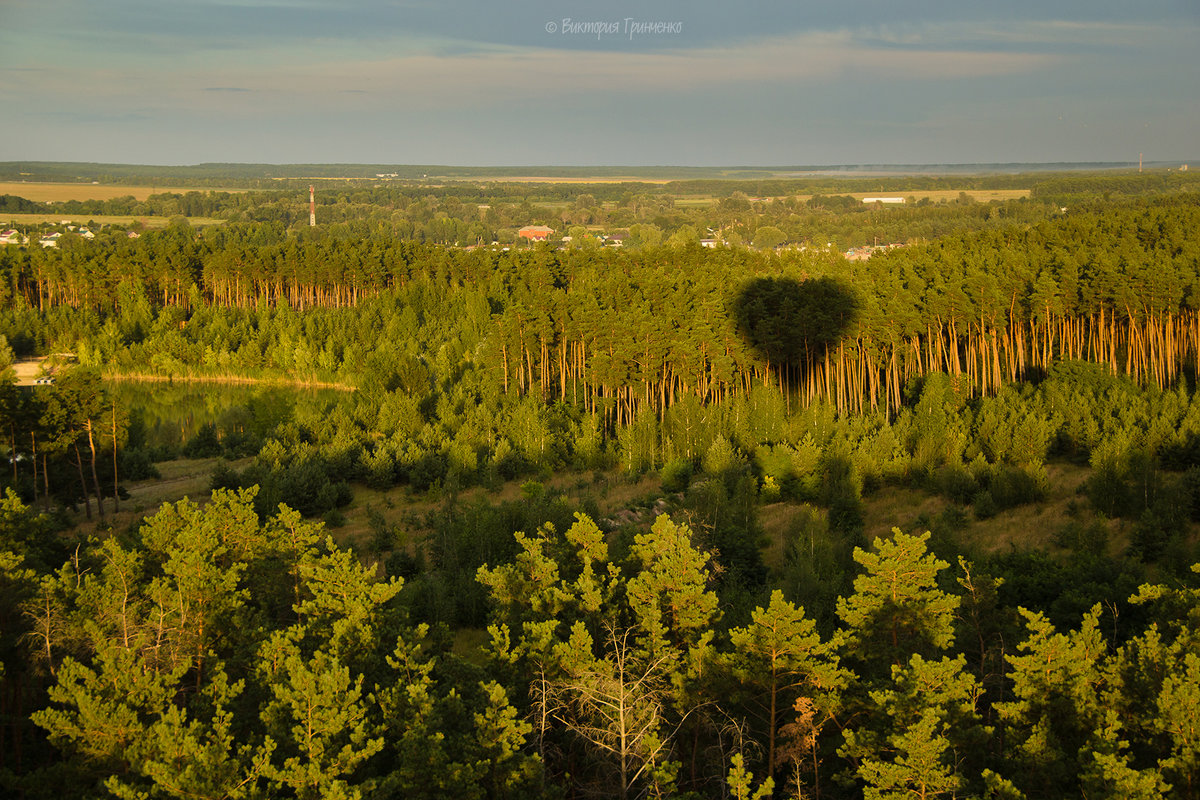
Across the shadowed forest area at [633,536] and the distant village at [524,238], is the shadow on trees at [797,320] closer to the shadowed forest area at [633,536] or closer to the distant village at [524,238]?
the shadowed forest area at [633,536]

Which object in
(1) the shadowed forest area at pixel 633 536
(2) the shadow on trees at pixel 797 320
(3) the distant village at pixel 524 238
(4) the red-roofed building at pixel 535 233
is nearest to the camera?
(1) the shadowed forest area at pixel 633 536

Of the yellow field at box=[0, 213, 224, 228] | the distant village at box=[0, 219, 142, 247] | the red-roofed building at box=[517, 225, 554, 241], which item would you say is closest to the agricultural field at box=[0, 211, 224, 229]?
the yellow field at box=[0, 213, 224, 228]

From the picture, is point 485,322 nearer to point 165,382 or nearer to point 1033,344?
point 165,382

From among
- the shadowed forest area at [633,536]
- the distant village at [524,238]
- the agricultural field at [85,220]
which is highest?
the agricultural field at [85,220]

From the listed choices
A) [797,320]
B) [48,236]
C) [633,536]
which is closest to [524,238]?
[48,236]

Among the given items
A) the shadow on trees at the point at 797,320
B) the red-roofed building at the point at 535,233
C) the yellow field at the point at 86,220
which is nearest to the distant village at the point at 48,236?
the yellow field at the point at 86,220

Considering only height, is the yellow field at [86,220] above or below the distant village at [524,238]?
above

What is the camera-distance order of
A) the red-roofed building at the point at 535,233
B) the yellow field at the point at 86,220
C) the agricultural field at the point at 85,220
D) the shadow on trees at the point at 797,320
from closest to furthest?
the shadow on trees at the point at 797,320, the red-roofed building at the point at 535,233, the agricultural field at the point at 85,220, the yellow field at the point at 86,220

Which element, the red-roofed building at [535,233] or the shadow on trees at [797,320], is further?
the red-roofed building at [535,233]
